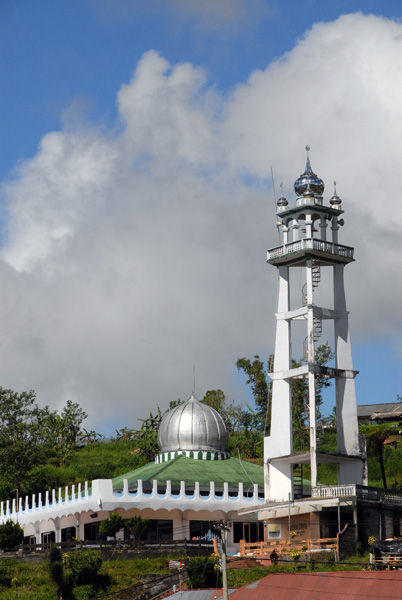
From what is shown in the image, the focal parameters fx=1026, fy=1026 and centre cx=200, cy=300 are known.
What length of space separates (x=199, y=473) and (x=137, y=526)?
8819 mm

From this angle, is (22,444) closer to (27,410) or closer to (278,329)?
(27,410)

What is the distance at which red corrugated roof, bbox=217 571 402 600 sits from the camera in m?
46.5

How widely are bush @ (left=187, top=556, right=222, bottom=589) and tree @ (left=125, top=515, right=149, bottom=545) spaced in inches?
347

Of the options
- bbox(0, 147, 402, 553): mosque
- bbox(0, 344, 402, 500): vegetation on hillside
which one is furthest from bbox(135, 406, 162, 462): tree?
bbox(0, 147, 402, 553): mosque

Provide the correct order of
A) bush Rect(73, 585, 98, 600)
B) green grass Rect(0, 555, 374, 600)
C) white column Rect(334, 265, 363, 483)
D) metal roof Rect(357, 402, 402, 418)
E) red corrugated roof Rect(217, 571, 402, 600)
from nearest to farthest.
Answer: red corrugated roof Rect(217, 571, 402, 600), bush Rect(73, 585, 98, 600), green grass Rect(0, 555, 374, 600), white column Rect(334, 265, 363, 483), metal roof Rect(357, 402, 402, 418)

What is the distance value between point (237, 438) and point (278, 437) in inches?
1620

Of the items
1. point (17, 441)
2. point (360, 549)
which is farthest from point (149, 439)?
point (360, 549)

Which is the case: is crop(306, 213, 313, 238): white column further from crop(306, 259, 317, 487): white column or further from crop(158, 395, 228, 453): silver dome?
crop(158, 395, 228, 453): silver dome

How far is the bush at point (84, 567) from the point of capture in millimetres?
55281

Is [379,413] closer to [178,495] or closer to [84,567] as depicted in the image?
[178,495]

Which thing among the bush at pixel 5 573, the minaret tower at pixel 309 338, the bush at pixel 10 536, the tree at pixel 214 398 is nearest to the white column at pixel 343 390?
the minaret tower at pixel 309 338

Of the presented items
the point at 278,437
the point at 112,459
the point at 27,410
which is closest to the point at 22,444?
the point at 27,410

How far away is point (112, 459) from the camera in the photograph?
11025cm

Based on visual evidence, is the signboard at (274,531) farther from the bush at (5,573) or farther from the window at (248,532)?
the bush at (5,573)
